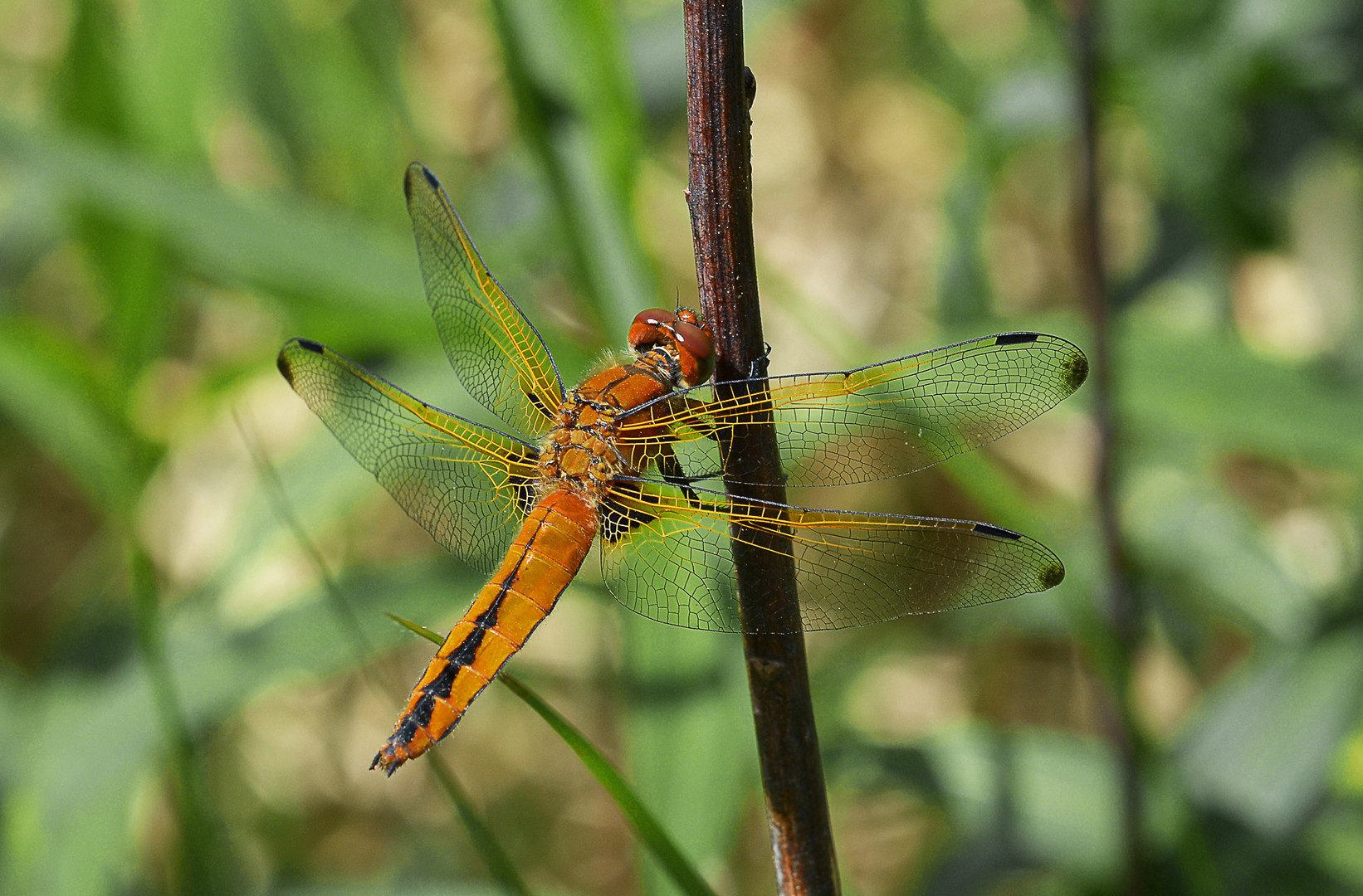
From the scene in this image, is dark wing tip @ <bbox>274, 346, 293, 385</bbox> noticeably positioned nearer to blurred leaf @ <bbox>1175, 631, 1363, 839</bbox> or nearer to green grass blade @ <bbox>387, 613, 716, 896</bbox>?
green grass blade @ <bbox>387, 613, 716, 896</bbox>

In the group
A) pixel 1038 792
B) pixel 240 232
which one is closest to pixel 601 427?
pixel 1038 792

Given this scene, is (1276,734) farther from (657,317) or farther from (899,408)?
(657,317)

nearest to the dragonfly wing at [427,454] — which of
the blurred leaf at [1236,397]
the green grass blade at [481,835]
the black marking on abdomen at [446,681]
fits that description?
the black marking on abdomen at [446,681]

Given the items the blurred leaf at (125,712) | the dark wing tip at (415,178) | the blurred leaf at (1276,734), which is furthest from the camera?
the blurred leaf at (125,712)

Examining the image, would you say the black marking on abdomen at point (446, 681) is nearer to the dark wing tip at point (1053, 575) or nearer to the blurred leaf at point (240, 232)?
the dark wing tip at point (1053, 575)

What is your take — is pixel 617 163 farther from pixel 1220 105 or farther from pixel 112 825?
pixel 112 825

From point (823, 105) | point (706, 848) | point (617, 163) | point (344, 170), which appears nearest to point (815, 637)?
point (706, 848)
